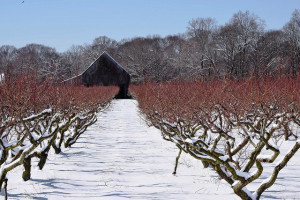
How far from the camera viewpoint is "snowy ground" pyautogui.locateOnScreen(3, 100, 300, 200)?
544 cm

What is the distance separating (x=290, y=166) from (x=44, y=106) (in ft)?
20.1

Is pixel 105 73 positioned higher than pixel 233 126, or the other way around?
pixel 105 73

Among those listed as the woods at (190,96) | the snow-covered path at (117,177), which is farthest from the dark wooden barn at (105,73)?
the snow-covered path at (117,177)

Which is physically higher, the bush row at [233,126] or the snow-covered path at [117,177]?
the bush row at [233,126]

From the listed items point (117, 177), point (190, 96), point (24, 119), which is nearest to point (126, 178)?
point (117, 177)

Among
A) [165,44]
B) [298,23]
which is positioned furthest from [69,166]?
[165,44]

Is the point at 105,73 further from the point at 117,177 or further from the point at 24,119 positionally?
the point at 24,119

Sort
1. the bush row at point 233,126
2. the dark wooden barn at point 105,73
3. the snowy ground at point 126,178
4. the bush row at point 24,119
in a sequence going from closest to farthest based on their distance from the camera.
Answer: the bush row at point 233,126, the bush row at point 24,119, the snowy ground at point 126,178, the dark wooden barn at point 105,73

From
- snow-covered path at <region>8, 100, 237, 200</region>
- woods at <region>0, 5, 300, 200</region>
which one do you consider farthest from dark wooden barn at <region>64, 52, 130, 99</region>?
snow-covered path at <region>8, 100, 237, 200</region>

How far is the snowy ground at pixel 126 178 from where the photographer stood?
5438 mm

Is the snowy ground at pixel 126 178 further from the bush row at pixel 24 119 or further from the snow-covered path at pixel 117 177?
the bush row at pixel 24 119

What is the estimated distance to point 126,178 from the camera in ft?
21.4

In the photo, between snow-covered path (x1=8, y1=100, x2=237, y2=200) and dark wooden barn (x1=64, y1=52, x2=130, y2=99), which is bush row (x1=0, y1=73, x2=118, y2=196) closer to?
snow-covered path (x1=8, y1=100, x2=237, y2=200)

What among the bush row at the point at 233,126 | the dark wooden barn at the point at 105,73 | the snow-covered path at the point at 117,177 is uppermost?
the dark wooden barn at the point at 105,73
